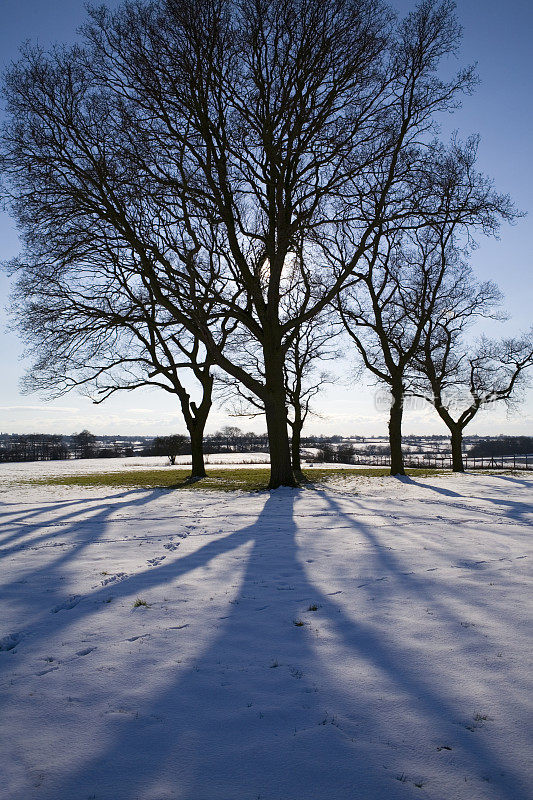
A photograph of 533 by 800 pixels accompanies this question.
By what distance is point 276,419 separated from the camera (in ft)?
44.9

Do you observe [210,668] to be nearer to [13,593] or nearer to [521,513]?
[13,593]

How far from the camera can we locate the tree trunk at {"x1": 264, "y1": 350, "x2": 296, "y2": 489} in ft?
44.8

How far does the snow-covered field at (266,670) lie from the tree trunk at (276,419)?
717 cm

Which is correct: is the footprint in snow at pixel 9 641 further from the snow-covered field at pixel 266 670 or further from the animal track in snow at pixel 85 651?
the animal track in snow at pixel 85 651

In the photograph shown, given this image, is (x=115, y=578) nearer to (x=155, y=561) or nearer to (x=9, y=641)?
(x=155, y=561)

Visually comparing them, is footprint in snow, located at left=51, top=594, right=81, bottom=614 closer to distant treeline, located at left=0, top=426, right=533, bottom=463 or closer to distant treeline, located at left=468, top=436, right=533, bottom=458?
distant treeline, located at left=0, top=426, right=533, bottom=463

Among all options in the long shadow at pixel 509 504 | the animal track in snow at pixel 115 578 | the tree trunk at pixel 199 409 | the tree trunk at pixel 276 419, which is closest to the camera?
the animal track in snow at pixel 115 578

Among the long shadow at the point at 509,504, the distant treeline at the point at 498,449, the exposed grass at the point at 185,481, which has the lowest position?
the distant treeline at the point at 498,449

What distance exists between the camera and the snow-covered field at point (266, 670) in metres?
2.23

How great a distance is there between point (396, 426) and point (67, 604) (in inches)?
724

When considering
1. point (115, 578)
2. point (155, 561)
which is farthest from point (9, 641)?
point (155, 561)

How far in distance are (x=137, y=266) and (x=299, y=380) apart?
43.8 feet

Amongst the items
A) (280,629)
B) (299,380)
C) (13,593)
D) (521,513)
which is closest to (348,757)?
(280,629)

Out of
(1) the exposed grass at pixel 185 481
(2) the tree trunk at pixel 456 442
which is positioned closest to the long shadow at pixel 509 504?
(1) the exposed grass at pixel 185 481
